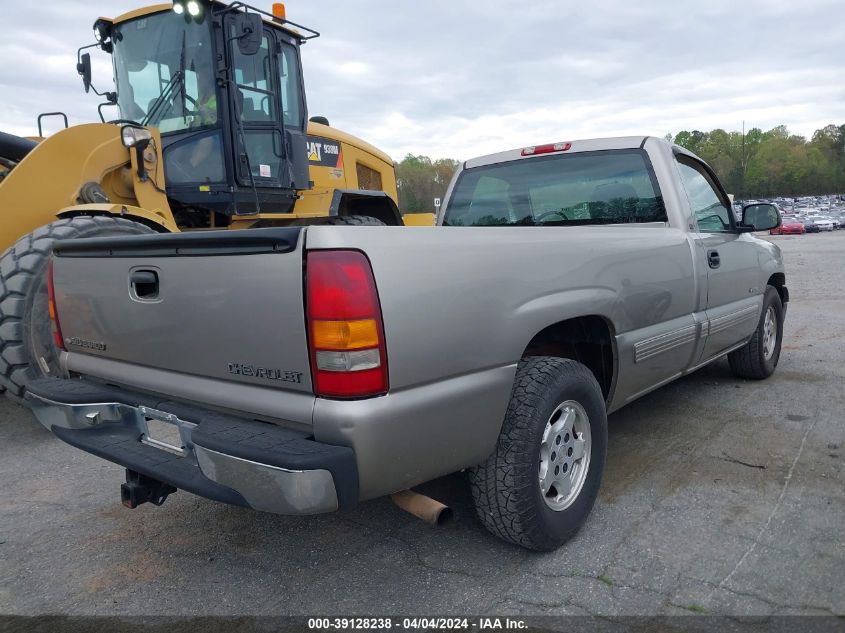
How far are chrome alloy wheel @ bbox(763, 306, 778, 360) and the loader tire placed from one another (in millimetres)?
5382

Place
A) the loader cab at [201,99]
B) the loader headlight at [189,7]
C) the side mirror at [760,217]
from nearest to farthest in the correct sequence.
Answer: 1. the side mirror at [760,217]
2. the loader headlight at [189,7]
3. the loader cab at [201,99]

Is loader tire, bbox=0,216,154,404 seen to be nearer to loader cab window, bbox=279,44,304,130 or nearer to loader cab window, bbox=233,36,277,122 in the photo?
loader cab window, bbox=233,36,277,122

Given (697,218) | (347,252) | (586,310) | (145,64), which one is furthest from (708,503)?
(145,64)

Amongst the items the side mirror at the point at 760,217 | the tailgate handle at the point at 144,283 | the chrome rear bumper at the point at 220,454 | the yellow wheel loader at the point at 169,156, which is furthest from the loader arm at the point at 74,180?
the side mirror at the point at 760,217

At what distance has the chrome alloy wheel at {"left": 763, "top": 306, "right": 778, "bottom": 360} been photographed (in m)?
5.34

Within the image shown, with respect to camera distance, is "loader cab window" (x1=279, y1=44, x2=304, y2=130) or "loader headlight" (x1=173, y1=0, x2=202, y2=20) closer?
"loader headlight" (x1=173, y1=0, x2=202, y2=20)

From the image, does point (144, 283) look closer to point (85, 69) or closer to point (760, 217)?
point (760, 217)

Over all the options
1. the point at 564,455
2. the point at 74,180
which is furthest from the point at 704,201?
the point at 74,180

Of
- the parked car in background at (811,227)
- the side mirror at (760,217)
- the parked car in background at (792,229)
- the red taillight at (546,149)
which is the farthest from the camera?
the parked car in background at (811,227)

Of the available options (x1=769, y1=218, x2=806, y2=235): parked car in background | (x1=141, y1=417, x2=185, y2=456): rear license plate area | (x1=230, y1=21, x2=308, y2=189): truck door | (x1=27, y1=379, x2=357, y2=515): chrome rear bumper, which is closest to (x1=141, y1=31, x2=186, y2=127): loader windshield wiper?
(x1=230, y1=21, x2=308, y2=189): truck door

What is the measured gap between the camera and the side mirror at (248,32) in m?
5.31

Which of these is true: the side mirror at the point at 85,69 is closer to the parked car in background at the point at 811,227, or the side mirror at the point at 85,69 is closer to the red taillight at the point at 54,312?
the red taillight at the point at 54,312

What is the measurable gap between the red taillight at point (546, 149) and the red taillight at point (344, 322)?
279 cm

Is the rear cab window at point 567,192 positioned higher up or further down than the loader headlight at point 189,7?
further down
